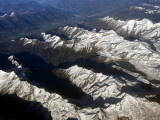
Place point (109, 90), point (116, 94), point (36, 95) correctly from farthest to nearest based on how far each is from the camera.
→ point (36, 95), point (109, 90), point (116, 94)

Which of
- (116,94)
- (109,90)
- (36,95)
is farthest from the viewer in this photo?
(36,95)

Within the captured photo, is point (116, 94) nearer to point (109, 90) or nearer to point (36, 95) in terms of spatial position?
point (109, 90)

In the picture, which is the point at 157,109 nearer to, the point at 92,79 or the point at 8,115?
the point at 92,79

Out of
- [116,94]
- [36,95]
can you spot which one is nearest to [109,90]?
[116,94]

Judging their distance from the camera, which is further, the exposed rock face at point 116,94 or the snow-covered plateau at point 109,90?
the snow-covered plateau at point 109,90

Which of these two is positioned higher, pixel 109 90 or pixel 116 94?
pixel 116 94

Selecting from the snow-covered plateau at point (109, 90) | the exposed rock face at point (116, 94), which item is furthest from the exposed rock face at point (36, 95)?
the exposed rock face at point (116, 94)

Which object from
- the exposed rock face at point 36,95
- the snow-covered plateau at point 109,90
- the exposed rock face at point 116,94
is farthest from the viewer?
the exposed rock face at point 36,95

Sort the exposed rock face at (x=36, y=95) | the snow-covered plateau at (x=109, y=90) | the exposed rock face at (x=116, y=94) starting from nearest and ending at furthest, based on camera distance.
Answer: the exposed rock face at (x=116, y=94)
the snow-covered plateau at (x=109, y=90)
the exposed rock face at (x=36, y=95)

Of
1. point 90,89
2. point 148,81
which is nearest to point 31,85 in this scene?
point 90,89

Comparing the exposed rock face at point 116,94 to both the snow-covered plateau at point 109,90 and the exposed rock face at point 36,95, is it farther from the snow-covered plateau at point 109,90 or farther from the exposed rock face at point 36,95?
the exposed rock face at point 36,95

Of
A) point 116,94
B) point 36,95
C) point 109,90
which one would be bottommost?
point 36,95
